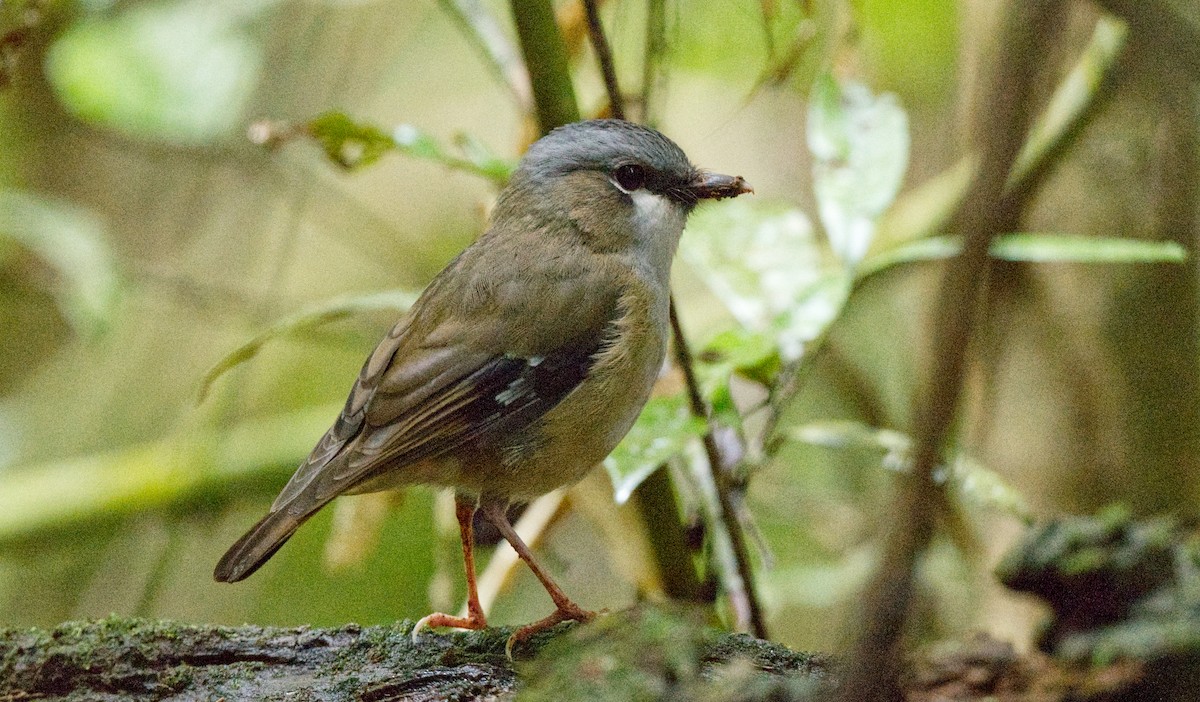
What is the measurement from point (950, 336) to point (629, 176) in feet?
7.54

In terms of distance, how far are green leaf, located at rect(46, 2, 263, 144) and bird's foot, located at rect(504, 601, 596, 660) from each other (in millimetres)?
2895

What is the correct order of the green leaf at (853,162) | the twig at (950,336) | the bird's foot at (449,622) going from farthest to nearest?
the green leaf at (853,162) → the bird's foot at (449,622) → the twig at (950,336)

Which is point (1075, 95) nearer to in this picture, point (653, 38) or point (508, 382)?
point (653, 38)

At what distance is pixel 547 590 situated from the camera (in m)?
2.79

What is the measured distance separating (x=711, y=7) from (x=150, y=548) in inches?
173

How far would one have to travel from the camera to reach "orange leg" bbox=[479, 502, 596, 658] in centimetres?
252

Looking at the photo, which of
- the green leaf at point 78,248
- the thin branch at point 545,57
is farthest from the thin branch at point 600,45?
the green leaf at point 78,248

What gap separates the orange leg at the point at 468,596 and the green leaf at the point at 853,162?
130 cm

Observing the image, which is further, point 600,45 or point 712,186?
point 712,186

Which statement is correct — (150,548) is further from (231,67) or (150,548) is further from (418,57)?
(418,57)

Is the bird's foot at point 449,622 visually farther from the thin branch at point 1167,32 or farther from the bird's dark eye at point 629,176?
the thin branch at point 1167,32

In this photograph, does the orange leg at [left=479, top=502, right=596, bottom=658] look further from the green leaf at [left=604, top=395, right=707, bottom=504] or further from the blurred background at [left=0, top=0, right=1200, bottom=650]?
the blurred background at [left=0, top=0, right=1200, bottom=650]

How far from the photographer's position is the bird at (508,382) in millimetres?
2727

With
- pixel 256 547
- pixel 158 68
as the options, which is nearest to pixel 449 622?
pixel 256 547
